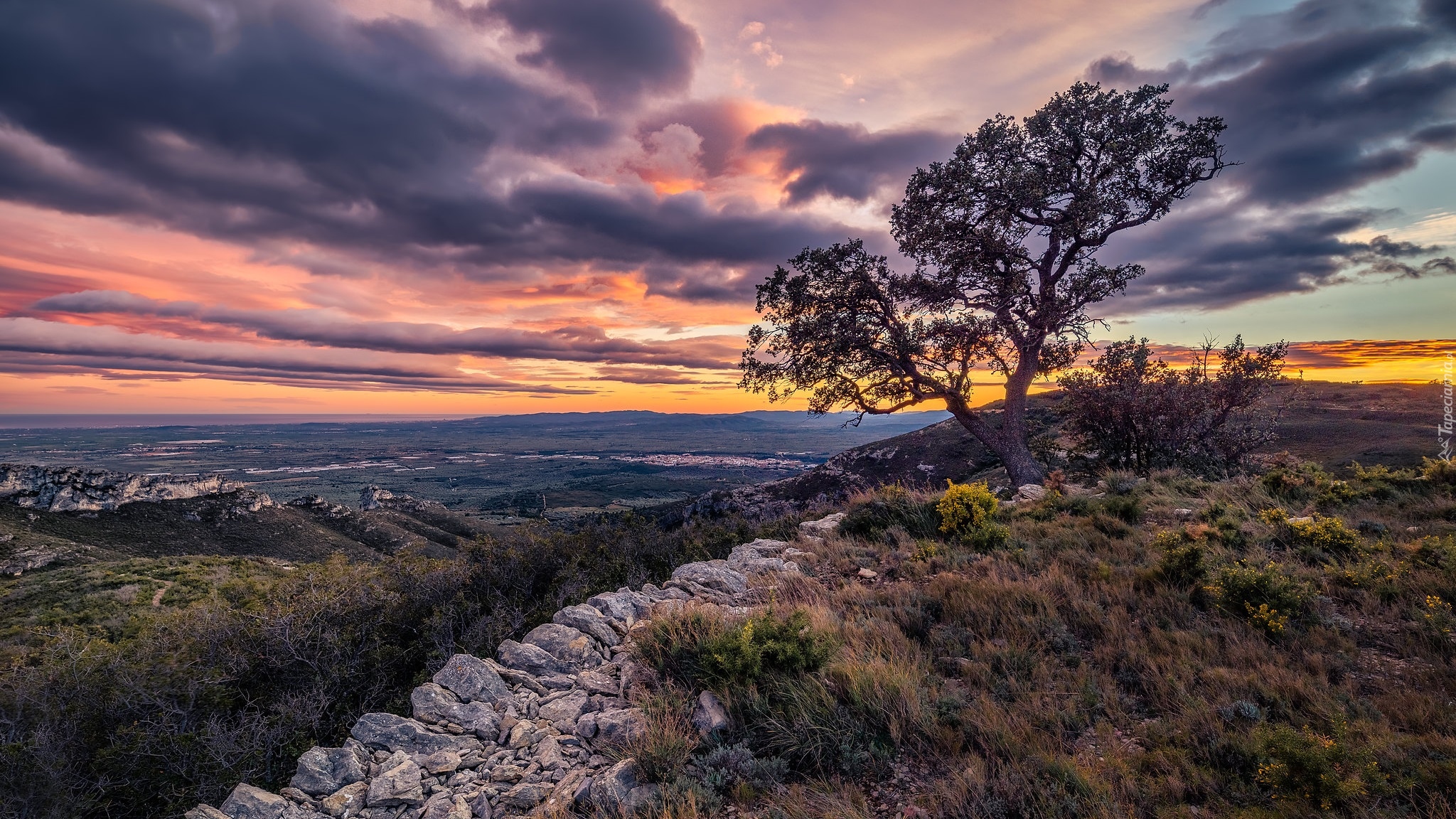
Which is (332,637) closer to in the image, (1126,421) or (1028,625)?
(1028,625)

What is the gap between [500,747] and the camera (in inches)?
188

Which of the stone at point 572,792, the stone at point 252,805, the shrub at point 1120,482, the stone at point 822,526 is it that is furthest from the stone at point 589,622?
the shrub at point 1120,482

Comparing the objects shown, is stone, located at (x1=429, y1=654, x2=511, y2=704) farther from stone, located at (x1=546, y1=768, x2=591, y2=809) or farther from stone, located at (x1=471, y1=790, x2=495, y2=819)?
stone, located at (x1=546, y1=768, x2=591, y2=809)

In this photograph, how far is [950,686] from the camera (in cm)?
524

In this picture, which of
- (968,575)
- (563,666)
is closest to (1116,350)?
(968,575)

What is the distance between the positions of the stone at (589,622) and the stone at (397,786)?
242 cm

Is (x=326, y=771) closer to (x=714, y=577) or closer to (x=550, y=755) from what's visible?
(x=550, y=755)

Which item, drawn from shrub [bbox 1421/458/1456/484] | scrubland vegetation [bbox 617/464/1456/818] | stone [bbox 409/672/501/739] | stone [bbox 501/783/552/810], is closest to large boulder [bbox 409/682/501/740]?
stone [bbox 409/672/501/739]

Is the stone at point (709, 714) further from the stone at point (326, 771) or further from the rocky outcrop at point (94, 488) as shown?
the rocky outcrop at point (94, 488)

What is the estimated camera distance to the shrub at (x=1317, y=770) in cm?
336

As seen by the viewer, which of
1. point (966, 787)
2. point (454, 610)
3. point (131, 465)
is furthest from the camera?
point (131, 465)

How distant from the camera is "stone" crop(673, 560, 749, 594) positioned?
828 cm

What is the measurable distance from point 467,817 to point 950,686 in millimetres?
4382

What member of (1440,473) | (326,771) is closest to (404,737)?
(326,771)
